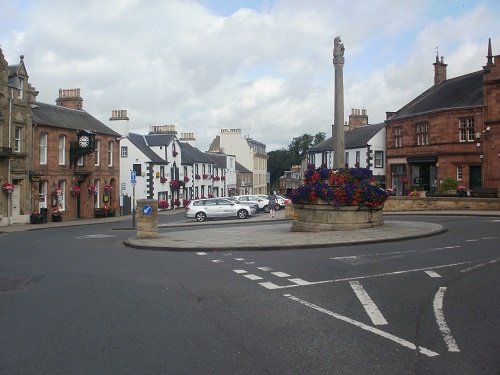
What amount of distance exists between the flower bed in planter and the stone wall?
12726 mm

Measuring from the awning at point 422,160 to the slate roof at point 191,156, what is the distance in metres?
27.5

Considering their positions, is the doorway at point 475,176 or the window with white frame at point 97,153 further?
the window with white frame at point 97,153

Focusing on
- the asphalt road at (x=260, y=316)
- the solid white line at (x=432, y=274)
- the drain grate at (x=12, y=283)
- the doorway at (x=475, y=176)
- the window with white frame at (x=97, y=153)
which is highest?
the window with white frame at (x=97, y=153)

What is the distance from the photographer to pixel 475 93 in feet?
128

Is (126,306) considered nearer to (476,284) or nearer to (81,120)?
(476,284)

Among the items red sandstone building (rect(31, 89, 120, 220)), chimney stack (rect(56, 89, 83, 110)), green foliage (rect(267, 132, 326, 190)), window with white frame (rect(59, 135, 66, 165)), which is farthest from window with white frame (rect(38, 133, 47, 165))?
green foliage (rect(267, 132, 326, 190))

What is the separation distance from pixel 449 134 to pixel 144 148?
3080cm

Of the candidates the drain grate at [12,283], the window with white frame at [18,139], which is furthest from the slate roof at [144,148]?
the drain grate at [12,283]

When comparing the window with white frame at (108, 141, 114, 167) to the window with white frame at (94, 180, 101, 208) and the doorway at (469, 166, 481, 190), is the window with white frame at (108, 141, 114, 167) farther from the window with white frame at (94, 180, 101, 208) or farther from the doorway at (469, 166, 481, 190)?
the doorway at (469, 166, 481, 190)

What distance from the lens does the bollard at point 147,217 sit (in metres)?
17.8

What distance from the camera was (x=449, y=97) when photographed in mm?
41312

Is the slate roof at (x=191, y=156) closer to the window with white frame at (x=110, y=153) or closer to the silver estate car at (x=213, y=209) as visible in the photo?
the window with white frame at (x=110, y=153)

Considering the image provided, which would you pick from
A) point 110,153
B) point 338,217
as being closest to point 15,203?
point 110,153

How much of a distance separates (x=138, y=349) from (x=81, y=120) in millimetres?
38340
